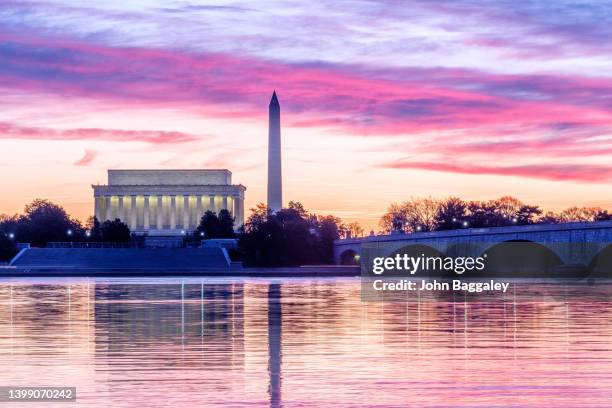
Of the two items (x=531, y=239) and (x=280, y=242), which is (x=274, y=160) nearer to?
(x=280, y=242)

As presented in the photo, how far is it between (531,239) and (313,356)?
99708 millimetres

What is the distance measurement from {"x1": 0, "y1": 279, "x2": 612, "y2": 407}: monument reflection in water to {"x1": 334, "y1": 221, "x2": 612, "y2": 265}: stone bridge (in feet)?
228

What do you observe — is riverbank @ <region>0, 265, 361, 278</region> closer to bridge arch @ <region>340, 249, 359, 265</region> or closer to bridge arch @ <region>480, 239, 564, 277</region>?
bridge arch @ <region>480, 239, 564, 277</region>

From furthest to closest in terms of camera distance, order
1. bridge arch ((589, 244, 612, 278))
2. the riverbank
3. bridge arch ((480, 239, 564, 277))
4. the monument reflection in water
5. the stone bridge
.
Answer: the riverbank < bridge arch ((480, 239, 564, 277)) < bridge arch ((589, 244, 612, 278)) < the stone bridge < the monument reflection in water

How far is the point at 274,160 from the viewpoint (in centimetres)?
18700

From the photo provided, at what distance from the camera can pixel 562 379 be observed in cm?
2222

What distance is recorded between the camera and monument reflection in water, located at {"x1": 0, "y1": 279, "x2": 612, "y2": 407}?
20.1 m

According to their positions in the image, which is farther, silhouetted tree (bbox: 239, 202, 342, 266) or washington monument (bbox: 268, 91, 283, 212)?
washington monument (bbox: 268, 91, 283, 212)

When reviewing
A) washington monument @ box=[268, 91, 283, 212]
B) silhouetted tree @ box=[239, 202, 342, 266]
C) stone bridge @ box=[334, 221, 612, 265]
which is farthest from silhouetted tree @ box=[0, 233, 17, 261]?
stone bridge @ box=[334, 221, 612, 265]

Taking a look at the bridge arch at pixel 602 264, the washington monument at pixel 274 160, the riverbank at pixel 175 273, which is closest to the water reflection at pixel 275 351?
the bridge arch at pixel 602 264

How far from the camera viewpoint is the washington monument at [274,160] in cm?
18525

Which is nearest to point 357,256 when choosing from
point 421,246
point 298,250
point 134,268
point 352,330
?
point 298,250

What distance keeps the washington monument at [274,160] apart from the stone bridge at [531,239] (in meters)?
32.1

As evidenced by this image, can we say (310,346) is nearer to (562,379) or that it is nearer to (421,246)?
(562,379)
